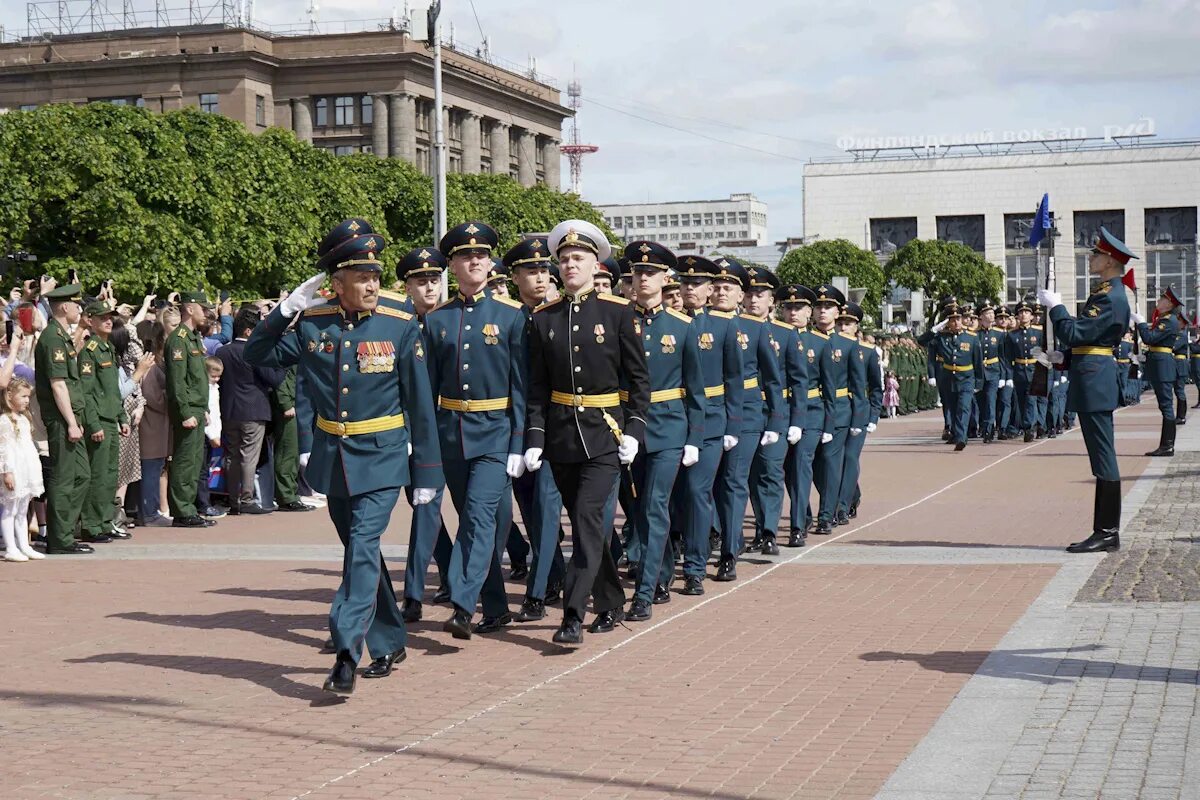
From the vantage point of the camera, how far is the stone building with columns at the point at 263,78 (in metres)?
94.3

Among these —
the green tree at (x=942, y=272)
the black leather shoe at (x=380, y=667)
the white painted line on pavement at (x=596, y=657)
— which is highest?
the green tree at (x=942, y=272)

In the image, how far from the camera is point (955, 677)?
8.05 metres

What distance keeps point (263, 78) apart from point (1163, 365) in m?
77.7

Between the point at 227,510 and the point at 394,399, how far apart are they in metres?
9.72

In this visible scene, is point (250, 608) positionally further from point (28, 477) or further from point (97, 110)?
point (97, 110)

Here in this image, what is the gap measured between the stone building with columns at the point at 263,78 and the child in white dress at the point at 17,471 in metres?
82.8

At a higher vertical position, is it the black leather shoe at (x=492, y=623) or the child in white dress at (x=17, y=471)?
the child in white dress at (x=17, y=471)

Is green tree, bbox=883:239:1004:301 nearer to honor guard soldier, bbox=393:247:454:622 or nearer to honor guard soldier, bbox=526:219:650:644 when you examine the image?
honor guard soldier, bbox=393:247:454:622

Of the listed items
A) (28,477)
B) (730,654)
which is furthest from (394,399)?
(28,477)

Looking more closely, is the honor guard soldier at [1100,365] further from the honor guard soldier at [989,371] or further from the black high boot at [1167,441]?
the honor guard soldier at [989,371]

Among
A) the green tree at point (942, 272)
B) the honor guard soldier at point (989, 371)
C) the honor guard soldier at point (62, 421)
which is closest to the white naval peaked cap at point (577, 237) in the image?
the honor guard soldier at point (62, 421)

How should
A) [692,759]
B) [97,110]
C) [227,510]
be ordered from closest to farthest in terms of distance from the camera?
[692,759] → [227,510] → [97,110]

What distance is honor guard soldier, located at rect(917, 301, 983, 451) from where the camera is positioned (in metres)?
26.3

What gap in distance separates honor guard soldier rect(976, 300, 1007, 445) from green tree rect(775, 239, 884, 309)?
73.7m
